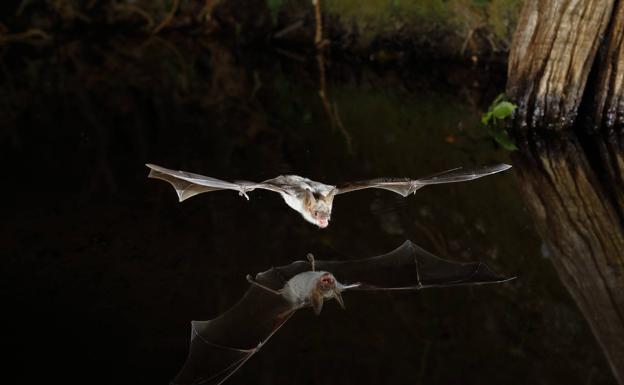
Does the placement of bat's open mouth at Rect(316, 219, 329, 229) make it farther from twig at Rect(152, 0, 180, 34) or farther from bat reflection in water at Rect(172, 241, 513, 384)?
twig at Rect(152, 0, 180, 34)

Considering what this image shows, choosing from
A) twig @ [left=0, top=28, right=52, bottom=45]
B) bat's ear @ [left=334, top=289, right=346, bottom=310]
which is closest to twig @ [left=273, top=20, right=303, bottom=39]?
twig @ [left=0, top=28, right=52, bottom=45]

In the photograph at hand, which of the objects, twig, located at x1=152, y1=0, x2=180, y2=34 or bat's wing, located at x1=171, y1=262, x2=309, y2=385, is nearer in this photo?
A: bat's wing, located at x1=171, y1=262, x2=309, y2=385

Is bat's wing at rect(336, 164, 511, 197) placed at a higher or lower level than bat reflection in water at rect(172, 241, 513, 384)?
higher

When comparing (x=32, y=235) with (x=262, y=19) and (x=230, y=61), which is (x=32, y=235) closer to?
(x=230, y=61)

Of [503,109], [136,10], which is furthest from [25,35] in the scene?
[503,109]

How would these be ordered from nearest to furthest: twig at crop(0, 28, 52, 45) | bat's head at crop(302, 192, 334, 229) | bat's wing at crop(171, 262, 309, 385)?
bat's wing at crop(171, 262, 309, 385) < bat's head at crop(302, 192, 334, 229) < twig at crop(0, 28, 52, 45)

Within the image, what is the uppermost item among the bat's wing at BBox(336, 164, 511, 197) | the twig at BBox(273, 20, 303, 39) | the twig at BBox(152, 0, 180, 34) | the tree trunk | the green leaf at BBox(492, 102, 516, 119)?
the bat's wing at BBox(336, 164, 511, 197)

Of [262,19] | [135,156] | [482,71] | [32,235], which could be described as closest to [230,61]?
[262,19]
